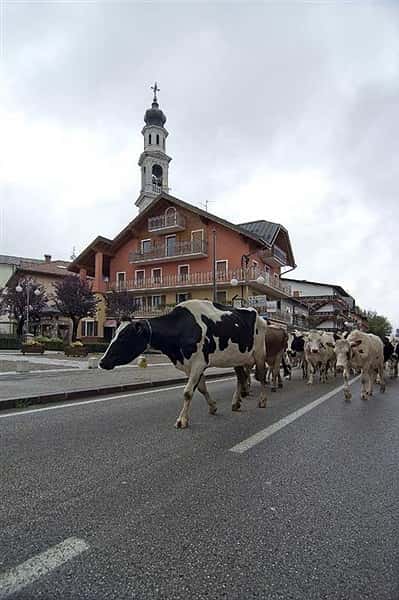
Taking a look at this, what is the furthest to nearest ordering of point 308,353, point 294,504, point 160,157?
point 160,157
point 308,353
point 294,504

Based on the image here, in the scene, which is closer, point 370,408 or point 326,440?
point 326,440

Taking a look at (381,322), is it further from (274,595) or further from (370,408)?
(274,595)

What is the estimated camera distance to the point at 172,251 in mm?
40812

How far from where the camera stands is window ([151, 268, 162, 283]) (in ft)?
134

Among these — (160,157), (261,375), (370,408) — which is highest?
(160,157)

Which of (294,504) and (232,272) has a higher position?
(232,272)

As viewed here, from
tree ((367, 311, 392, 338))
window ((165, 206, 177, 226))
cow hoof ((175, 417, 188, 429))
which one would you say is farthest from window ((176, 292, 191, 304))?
tree ((367, 311, 392, 338))

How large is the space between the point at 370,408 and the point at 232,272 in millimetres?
28732

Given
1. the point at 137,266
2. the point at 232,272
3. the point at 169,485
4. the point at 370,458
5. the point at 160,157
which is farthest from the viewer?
the point at 160,157

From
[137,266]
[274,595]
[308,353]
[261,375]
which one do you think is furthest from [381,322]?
[274,595]

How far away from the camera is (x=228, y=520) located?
2857 millimetres

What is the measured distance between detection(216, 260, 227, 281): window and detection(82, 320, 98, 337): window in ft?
52.6

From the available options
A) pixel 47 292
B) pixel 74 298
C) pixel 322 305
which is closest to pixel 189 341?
pixel 74 298

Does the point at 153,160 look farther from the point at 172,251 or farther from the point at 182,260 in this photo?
the point at 182,260
